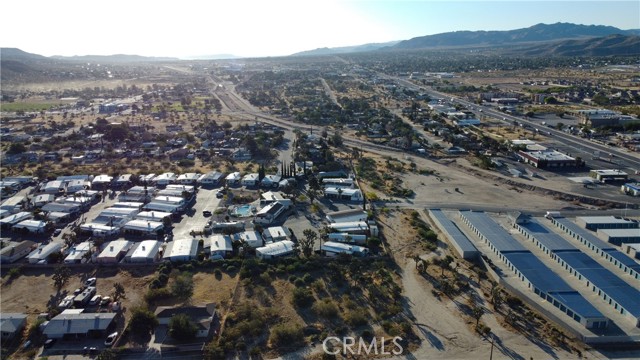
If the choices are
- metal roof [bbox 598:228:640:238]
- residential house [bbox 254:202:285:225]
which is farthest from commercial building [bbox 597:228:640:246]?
residential house [bbox 254:202:285:225]

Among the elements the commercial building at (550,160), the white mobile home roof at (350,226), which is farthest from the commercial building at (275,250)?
the commercial building at (550,160)

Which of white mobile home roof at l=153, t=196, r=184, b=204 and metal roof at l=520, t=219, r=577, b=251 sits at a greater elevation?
white mobile home roof at l=153, t=196, r=184, b=204

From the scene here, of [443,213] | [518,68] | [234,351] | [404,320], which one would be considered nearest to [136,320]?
[234,351]

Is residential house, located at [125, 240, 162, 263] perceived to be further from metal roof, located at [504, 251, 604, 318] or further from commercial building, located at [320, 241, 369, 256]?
metal roof, located at [504, 251, 604, 318]

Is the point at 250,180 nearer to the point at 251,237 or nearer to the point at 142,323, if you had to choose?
the point at 251,237

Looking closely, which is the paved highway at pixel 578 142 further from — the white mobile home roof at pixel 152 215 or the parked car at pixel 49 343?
the parked car at pixel 49 343

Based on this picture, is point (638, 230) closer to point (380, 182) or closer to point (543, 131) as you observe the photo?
point (380, 182)

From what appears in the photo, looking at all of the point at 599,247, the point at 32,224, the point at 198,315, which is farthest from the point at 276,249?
the point at 599,247
